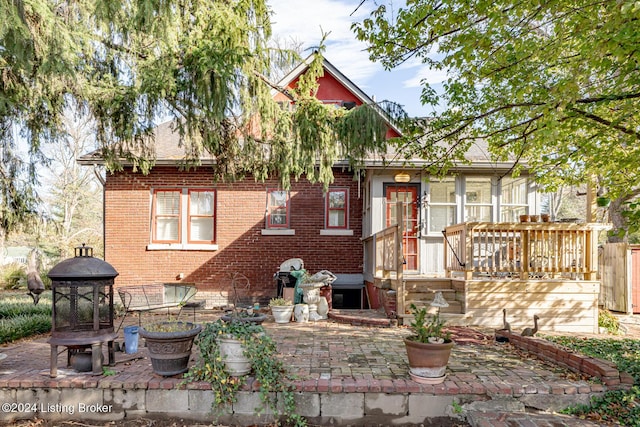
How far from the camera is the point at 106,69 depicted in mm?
5691

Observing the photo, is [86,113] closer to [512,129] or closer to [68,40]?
[68,40]

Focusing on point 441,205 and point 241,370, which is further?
point 441,205

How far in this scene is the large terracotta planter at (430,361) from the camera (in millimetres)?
4363

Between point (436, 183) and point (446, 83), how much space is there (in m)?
3.66

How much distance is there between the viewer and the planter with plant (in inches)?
165

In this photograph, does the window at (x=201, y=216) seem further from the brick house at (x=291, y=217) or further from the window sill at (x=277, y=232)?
the window sill at (x=277, y=232)

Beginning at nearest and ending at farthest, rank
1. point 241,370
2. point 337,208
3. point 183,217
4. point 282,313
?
1. point 241,370
2. point 282,313
3. point 183,217
4. point 337,208

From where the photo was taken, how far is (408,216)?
10.2 meters

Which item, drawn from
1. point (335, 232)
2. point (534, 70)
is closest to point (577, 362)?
point (534, 70)

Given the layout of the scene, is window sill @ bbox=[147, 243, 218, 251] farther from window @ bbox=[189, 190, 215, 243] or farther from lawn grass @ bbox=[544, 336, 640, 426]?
lawn grass @ bbox=[544, 336, 640, 426]

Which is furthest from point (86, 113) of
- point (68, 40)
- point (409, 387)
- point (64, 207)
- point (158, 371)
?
point (64, 207)

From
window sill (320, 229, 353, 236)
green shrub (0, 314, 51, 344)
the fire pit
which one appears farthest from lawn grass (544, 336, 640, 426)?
green shrub (0, 314, 51, 344)

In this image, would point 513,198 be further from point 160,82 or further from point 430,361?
point 160,82

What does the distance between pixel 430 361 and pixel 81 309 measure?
4.07 m
